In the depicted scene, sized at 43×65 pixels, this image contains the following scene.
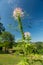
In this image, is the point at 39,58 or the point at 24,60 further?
the point at 39,58

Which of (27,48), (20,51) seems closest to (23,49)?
(27,48)

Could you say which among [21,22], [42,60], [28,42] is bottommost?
[42,60]

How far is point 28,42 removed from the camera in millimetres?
2125

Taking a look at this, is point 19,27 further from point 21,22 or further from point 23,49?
point 23,49

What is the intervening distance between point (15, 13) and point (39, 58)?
512 millimetres

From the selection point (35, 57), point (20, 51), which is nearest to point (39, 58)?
point (35, 57)

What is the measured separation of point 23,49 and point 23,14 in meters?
0.31

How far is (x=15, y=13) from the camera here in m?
2.05

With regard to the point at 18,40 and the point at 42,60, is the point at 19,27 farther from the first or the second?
the point at 42,60

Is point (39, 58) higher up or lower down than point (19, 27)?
lower down

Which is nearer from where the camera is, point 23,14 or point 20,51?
point 23,14

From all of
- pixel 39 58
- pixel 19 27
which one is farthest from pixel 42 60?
pixel 19 27

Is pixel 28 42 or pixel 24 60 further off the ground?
pixel 28 42

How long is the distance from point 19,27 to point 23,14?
12 cm
